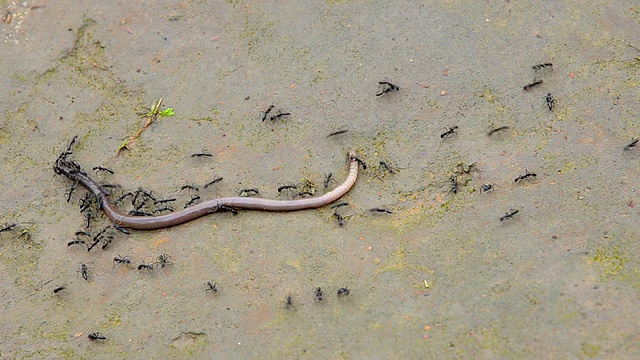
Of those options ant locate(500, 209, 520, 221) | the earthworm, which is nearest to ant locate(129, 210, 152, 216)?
the earthworm

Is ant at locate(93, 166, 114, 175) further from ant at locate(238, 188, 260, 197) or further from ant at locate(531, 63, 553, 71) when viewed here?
ant at locate(531, 63, 553, 71)

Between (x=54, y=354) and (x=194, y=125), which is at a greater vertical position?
(x=194, y=125)

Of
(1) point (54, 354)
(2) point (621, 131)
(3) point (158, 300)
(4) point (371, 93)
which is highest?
(2) point (621, 131)

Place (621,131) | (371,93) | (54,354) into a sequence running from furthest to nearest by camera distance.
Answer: (371,93), (621,131), (54,354)

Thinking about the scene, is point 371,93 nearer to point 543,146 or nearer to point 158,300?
point 543,146

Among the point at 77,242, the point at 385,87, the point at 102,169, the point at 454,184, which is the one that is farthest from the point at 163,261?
the point at 385,87

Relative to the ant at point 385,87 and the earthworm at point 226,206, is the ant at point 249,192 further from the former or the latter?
the ant at point 385,87

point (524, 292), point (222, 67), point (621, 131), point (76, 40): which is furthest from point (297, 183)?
point (76, 40)

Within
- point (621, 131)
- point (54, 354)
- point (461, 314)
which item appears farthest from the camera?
point (621, 131)
